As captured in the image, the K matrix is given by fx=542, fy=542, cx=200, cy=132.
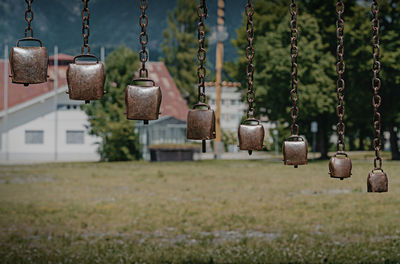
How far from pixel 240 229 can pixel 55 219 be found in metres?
4.27

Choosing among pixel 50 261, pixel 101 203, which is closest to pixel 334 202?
pixel 101 203

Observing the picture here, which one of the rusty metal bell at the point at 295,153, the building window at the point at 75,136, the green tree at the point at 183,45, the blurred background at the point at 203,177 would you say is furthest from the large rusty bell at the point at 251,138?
the green tree at the point at 183,45

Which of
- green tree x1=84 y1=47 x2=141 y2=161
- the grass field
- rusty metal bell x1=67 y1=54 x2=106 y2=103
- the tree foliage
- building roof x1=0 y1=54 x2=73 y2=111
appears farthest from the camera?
building roof x1=0 y1=54 x2=73 y2=111

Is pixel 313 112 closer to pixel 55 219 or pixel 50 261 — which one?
pixel 55 219

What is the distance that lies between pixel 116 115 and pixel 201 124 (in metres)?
30.3

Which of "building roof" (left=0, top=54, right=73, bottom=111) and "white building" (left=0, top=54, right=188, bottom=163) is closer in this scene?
"white building" (left=0, top=54, right=188, bottom=163)

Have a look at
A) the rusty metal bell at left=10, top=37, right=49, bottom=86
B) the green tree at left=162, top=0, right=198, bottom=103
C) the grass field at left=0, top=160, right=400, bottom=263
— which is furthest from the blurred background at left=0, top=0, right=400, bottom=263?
the green tree at left=162, top=0, right=198, bottom=103

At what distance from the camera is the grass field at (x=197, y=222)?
28.1ft

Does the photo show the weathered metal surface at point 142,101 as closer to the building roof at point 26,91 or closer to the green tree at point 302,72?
the green tree at point 302,72

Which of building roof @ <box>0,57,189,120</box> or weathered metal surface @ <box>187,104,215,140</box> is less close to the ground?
building roof @ <box>0,57,189,120</box>

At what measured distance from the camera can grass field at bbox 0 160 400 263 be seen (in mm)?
8562

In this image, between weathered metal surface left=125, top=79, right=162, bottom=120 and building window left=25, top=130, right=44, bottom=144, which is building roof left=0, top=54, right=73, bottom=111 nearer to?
building window left=25, top=130, right=44, bottom=144

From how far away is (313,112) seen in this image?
107 feet

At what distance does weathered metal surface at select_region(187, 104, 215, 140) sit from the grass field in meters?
4.77
